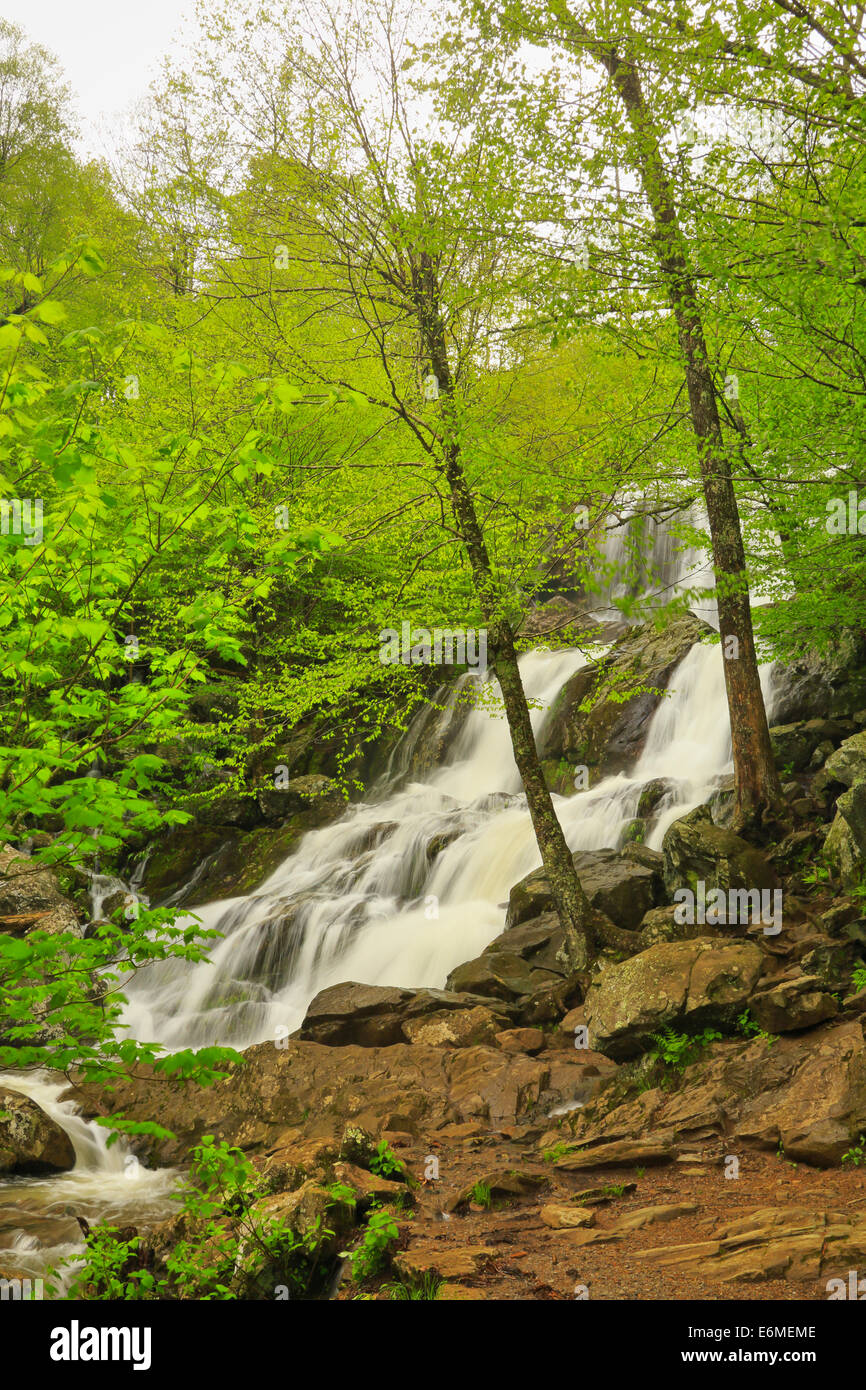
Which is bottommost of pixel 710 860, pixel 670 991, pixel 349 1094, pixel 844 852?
pixel 349 1094

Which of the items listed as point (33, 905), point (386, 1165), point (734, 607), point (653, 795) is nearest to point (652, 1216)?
point (386, 1165)

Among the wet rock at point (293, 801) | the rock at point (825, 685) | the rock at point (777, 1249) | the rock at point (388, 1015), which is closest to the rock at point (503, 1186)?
the rock at point (777, 1249)

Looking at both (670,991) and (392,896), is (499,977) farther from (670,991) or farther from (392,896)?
(392,896)

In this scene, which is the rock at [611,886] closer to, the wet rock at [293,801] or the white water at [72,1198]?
the white water at [72,1198]

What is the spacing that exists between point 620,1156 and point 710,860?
375 cm

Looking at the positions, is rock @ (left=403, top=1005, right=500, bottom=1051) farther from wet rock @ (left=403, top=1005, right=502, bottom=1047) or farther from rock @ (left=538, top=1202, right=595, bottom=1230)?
rock @ (left=538, top=1202, right=595, bottom=1230)

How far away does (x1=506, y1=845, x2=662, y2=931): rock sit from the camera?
9.66 meters

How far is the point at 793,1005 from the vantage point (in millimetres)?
6477

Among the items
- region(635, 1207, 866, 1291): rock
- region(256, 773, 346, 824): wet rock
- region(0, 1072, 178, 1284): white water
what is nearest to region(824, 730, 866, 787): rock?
region(635, 1207, 866, 1291): rock
